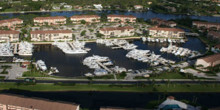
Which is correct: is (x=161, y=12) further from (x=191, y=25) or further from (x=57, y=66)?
(x=57, y=66)

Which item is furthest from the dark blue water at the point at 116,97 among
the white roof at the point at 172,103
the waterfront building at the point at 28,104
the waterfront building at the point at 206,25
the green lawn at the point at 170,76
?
the waterfront building at the point at 206,25

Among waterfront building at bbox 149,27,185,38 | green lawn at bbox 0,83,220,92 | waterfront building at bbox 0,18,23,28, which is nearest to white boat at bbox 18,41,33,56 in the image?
green lawn at bbox 0,83,220,92

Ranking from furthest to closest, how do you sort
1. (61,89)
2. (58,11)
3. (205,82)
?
1. (58,11)
2. (205,82)
3. (61,89)

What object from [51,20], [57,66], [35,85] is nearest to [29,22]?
[51,20]

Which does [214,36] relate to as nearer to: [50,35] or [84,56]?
[84,56]

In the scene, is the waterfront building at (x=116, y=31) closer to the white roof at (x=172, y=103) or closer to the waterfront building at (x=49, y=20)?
the waterfront building at (x=49, y=20)

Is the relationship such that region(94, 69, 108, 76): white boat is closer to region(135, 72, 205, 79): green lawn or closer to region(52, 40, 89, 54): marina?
region(135, 72, 205, 79): green lawn
